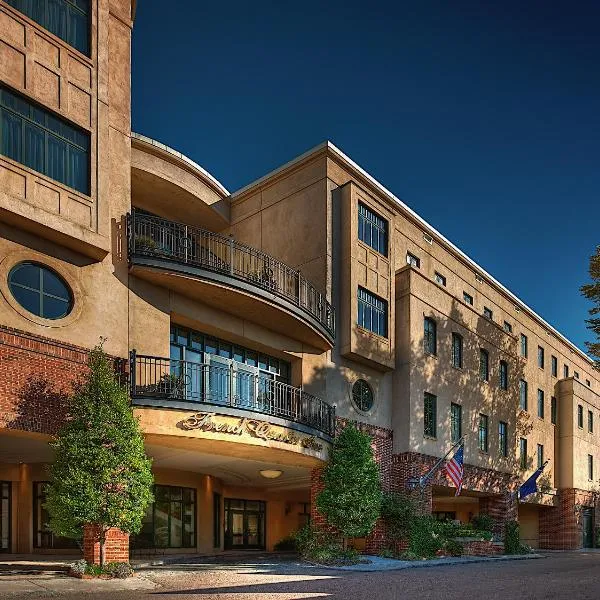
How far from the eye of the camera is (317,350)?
24891mm

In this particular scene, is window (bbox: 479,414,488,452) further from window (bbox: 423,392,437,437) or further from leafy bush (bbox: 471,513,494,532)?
window (bbox: 423,392,437,437)

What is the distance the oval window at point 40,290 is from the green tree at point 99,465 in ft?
5.49

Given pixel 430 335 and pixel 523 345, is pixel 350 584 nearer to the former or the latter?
pixel 430 335

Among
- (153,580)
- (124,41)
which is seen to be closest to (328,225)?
(124,41)

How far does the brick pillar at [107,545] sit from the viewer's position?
51.1 ft

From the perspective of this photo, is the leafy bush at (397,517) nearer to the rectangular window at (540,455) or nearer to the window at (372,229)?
the window at (372,229)

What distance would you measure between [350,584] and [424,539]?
9.77 metres

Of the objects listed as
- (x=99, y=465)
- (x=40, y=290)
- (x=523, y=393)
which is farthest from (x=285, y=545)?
(x=523, y=393)

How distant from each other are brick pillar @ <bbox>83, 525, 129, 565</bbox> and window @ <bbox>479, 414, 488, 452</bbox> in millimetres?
21430

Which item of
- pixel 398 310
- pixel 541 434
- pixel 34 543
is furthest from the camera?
pixel 541 434

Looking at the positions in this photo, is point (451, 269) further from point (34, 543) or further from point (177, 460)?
point (34, 543)

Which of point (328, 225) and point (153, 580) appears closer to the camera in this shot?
point (153, 580)

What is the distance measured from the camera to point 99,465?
14.9 meters

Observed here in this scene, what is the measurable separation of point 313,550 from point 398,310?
35.0ft
